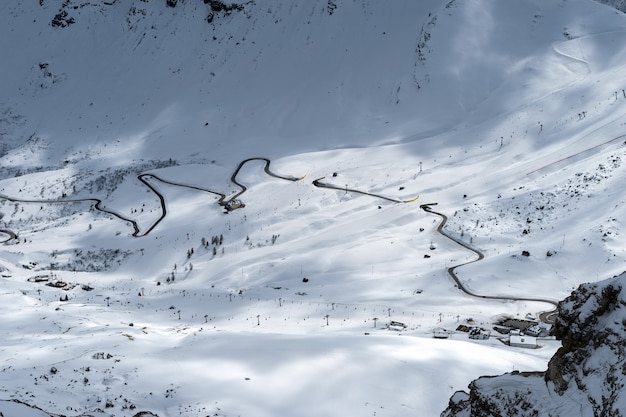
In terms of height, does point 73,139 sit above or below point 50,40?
below

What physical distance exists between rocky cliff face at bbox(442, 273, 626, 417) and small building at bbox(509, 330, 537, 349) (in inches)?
568

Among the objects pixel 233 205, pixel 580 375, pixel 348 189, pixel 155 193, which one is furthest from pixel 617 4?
pixel 580 375

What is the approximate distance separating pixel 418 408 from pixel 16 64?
7957cm

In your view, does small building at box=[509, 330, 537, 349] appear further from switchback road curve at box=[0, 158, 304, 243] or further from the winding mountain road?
switchback road curve at box=[0, 158, 304, 243]

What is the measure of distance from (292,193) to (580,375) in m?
39.0

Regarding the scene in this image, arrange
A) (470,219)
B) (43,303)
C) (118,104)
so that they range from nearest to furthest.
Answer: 1. (43,303)
2. (470,219)
3. (118,104)

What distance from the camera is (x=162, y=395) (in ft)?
56.0

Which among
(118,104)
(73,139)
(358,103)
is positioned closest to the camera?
(358,103)

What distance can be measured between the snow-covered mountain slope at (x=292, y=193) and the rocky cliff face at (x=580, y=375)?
7.29m

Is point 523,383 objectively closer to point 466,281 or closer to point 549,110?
point 466,281

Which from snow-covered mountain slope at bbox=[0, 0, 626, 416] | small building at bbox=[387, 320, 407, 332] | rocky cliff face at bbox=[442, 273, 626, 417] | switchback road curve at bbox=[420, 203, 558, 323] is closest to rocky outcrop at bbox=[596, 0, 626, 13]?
snow-covered mountain slope at bbox=[0, 0, 626, 416]

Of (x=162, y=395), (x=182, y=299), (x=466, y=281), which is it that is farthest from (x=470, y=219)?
(x=162, y=395)

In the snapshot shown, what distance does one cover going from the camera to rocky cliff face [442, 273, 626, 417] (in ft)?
27.2

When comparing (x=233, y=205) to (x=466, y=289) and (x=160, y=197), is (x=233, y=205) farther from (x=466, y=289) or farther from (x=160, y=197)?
(x=466, y=289)
